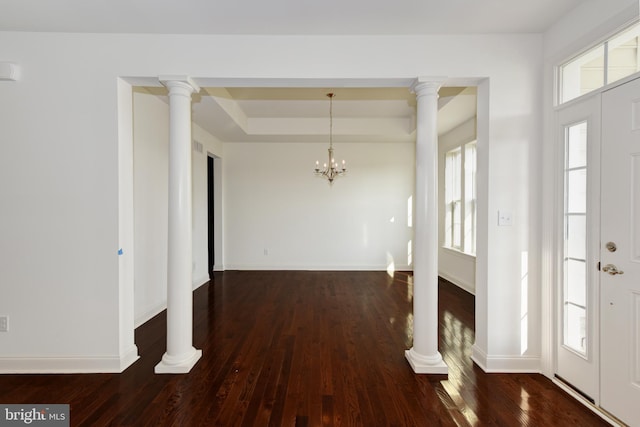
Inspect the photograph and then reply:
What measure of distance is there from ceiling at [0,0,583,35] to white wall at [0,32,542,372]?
0.09m

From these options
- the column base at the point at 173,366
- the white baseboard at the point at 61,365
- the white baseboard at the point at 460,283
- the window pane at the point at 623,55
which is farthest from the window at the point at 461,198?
the white baseboard at the point at 61,365

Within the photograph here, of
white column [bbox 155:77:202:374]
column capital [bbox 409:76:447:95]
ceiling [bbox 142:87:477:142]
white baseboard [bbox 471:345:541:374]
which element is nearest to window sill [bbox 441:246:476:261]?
ceiling [bbox 142:87:477:142]

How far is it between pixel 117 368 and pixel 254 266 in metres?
3.91

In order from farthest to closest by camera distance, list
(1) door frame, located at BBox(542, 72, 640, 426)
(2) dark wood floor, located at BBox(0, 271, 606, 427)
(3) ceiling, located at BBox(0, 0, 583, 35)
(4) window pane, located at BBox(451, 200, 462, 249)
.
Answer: (4) window pane, located at BBox(451, 200, 462, 249) < (1) door frame, located at BBox(542, 72, 640, 426) < (3) ceiling, located at BBox(0, 0, 583, 35) < (2) dark wood floor, located at BBox(0, 271, 606, 427)

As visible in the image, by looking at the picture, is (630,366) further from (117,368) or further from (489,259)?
(117,368)

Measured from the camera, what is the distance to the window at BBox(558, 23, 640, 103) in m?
1.88

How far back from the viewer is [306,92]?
443 centimetres

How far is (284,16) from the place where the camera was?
90.4 inches

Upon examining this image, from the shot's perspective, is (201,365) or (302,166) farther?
(302,166)

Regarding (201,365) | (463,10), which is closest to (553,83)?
(463,10)

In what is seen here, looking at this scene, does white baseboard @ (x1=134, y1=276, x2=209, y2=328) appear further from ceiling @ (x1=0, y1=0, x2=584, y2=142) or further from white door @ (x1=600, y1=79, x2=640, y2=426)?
white door @ (x1=600, y1=79, x2=640, y2=426)

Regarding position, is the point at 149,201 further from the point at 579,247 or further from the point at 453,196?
the point at 453,196

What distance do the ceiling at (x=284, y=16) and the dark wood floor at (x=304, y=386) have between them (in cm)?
285

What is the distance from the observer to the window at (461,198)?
196 inches
